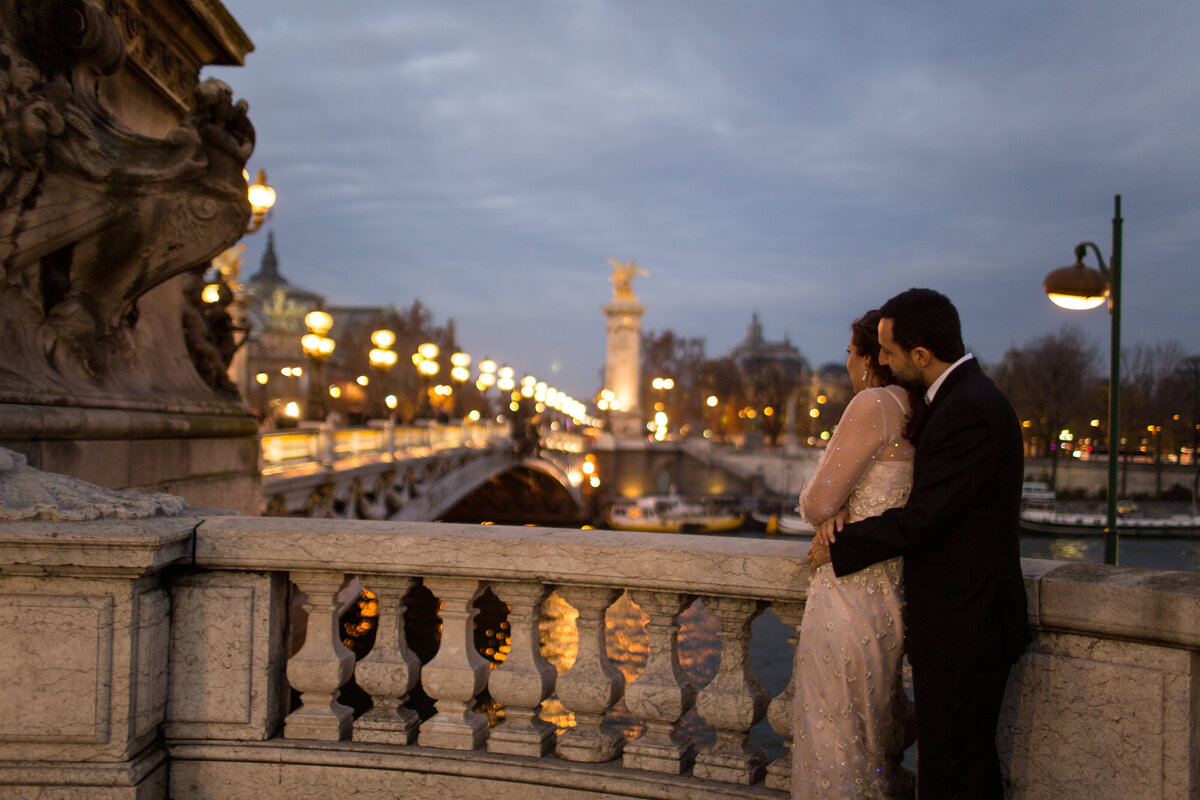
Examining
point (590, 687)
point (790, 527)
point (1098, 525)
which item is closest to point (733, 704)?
point (590, 687)

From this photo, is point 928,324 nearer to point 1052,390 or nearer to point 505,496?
point 505,496

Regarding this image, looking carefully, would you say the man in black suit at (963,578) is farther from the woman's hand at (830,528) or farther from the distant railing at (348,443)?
the distant railing at (348,443)

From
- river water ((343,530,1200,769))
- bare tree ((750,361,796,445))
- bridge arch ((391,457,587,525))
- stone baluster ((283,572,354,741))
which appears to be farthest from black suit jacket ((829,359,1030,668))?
bare tree ((750,361,796,445))

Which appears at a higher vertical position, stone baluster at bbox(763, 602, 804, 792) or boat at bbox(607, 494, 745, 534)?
stone baluster at bbox(763, 602, 804, 792)

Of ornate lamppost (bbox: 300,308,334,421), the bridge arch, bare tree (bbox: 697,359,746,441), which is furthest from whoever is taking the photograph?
bare tree (bbox: 697,359,746,441)

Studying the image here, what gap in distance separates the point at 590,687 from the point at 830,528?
1.23 m

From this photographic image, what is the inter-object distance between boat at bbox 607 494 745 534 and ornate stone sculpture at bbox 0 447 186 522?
44601 millimetres

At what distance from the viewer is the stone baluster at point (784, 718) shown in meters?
3.29

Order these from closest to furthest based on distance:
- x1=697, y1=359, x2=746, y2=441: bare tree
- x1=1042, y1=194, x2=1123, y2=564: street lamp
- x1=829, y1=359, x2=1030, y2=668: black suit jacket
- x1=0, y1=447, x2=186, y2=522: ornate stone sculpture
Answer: x1=829, y1=359, x2=1030, y2=668: black suit jacket
x1=0, y1=447, x2=186, y2=522: ornate stone sculpture
x1=1042, y1=194, x2=1123, y2=564: street lamp
x1=697, y1=359, x2=746, y2=441: bare tree

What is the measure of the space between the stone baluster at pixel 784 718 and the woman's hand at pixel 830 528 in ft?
1.85

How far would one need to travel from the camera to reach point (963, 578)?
2.64 meters

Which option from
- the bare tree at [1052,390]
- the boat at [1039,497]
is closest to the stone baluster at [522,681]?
the boat at [1039,497]

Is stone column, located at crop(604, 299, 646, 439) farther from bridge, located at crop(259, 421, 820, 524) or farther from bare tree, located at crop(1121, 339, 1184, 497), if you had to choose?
bare tree, located at crop(1121, 339, 1184, 497)

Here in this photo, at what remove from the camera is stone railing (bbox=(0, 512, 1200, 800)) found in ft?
10.8
